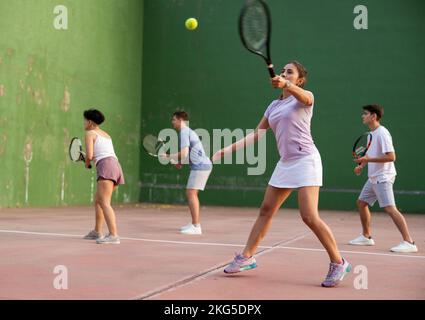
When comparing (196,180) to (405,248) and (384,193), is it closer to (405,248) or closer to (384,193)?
Answer: (384,193)

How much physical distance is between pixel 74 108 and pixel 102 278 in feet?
29.0

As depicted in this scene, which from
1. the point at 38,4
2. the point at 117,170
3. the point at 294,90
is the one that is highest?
the point at 38,4

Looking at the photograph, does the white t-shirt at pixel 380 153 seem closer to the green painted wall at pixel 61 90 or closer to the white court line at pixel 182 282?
the white court line at pixel 182 282

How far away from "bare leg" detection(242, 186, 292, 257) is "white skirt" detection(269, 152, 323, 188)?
7cm

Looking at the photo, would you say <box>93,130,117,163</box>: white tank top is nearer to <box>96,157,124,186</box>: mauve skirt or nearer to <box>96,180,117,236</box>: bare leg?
<box>96,157,124,186</box>: mauve skirt

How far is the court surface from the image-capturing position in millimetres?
3818

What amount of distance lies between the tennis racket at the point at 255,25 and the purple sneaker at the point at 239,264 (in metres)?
1.39

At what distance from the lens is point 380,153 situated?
6.42 metres

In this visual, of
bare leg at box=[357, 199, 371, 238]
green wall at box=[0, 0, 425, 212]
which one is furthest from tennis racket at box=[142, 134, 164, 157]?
green wall at box=[0, 0, 425, 212]

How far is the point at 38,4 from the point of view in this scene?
1159 centimetres

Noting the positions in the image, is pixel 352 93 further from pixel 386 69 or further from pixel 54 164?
pixel 54 164

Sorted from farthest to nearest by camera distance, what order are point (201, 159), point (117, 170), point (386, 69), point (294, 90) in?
point (386, 69) < point (201, 159) < point (117, 170) < point (294, 90)

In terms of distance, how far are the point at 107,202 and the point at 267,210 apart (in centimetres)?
221
